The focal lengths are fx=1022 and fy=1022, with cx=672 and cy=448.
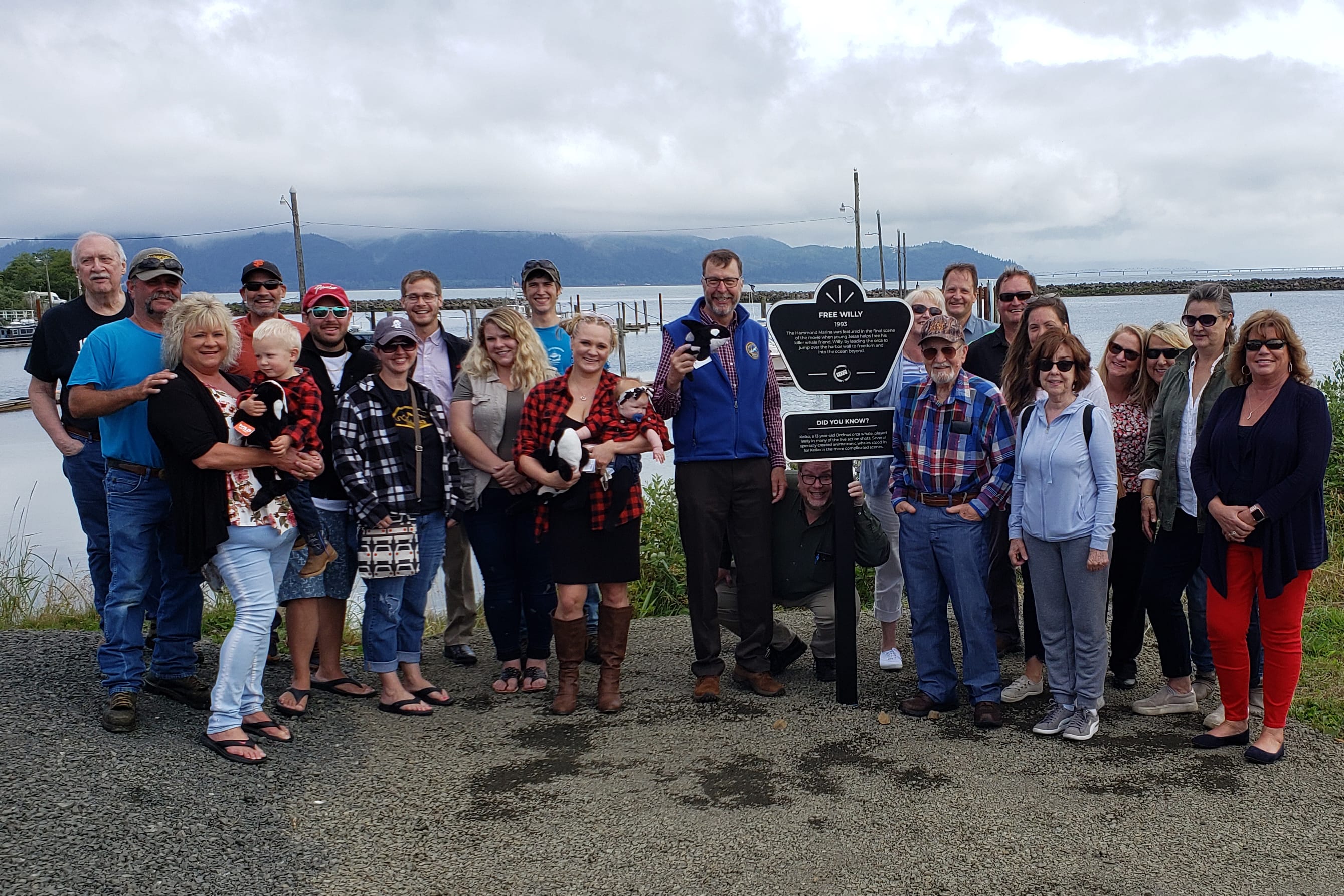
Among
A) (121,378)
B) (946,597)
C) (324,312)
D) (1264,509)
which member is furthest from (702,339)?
→ (121,378)

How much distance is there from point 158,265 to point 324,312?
749 millimetres

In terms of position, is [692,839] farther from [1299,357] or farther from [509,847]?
[1299,357]

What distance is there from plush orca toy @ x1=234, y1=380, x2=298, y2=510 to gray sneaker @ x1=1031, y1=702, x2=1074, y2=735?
11.7ft

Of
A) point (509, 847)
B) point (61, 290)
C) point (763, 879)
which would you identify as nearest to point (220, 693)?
point (509, 847)

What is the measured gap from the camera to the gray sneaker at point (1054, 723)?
4664mm

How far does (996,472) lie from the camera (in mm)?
4754

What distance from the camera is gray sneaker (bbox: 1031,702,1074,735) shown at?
184 inches

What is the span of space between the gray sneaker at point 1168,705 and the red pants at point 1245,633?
0.38 meters

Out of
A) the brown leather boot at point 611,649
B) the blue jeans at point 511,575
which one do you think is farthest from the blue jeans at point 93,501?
the brown leather boot at point 611,649

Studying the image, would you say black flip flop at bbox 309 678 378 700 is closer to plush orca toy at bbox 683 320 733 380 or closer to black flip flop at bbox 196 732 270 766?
black flip flop at bbox 196 732 270 766

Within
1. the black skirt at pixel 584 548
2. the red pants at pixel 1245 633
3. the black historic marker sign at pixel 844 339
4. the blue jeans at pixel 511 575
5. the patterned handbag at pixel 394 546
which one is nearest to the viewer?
the red pants at pixel 1245 633

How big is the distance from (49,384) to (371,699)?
7.64 feet

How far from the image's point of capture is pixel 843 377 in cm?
512

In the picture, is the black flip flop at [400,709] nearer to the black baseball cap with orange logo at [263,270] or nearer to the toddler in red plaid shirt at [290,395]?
the toddler in red plaid shirt at [290,395]
